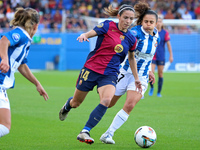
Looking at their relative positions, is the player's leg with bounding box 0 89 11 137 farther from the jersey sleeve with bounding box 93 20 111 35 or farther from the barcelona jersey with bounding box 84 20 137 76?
the jersey sleeve with bounding box 93 20 111 35

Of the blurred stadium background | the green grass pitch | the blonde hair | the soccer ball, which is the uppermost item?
the blonde hair

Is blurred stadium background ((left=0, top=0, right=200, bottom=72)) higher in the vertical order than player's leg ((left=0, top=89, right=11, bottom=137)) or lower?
lower

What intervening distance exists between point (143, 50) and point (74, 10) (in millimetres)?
23009

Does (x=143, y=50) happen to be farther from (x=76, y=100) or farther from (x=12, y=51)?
(x=12, y=51)

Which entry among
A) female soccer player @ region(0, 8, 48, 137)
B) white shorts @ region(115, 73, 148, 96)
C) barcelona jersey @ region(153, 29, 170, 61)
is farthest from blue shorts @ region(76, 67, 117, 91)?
barcelona jersey @ region(153, 29, 170, 61)

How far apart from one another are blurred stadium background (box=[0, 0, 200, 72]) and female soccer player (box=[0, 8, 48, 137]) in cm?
2067

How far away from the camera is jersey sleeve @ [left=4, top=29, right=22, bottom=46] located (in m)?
5.00

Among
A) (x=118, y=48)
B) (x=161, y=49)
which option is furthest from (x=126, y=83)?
(x=161, y=49)

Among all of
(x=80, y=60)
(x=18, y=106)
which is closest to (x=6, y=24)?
(x=80, y=60)

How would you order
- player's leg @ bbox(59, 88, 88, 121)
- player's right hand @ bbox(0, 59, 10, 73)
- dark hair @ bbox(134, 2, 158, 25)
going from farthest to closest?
dark hair @ bbox(134, 2, 158, 25) < player's leg @ bbox(59, 88, 88, 121) < player's right hand @ bbox(0, 59, 10, 73)

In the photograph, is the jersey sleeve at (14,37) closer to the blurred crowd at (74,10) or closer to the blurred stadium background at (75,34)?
the blurred stadium background at (75,34)

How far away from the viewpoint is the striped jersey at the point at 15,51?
5086 millimetres

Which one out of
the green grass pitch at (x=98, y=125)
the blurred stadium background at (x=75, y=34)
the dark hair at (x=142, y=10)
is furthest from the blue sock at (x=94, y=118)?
the blurred stadium background at (x=75, y=34)

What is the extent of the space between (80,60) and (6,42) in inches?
913
